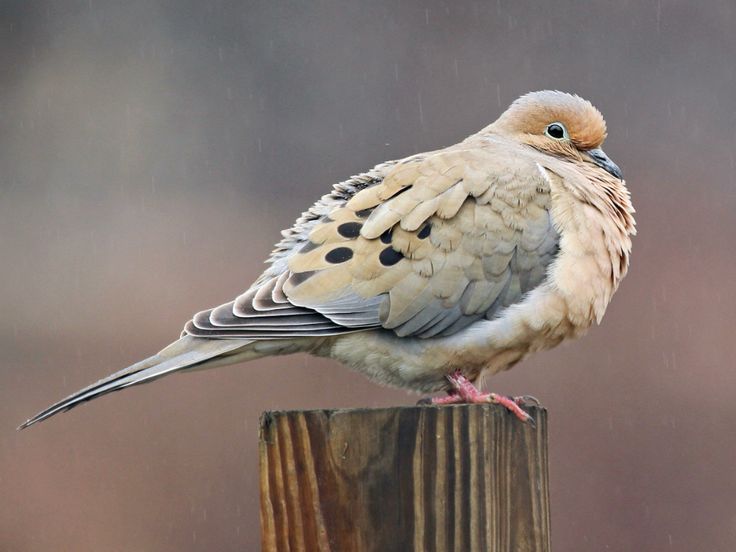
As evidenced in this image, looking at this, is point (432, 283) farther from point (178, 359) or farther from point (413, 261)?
point (178, 359)

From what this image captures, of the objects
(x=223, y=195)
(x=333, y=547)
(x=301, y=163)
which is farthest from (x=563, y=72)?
(x=333, y=547)

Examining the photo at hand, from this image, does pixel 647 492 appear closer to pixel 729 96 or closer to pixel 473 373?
pixel 473 373

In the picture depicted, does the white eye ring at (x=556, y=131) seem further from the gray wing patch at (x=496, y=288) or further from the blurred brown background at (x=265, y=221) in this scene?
the blurred brown background at (x=265, y=221)

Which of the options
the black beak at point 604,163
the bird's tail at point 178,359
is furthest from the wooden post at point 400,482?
the black beak at point 604,163

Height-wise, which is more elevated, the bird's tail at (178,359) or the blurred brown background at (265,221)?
the blurred brown background at (265,221)

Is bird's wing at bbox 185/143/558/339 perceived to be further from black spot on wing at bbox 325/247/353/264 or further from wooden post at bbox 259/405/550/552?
wooden post at bbox 259/405/550/552

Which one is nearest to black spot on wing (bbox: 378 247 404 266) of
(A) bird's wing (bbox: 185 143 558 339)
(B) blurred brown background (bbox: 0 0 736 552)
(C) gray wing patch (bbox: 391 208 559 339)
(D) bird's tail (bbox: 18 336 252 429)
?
(A) bird's wing (bbox: 185 143 558 339)
